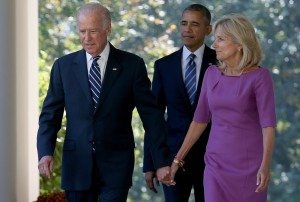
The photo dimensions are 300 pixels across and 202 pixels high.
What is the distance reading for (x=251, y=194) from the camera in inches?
213

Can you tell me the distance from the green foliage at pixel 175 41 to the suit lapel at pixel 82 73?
3.22 metres

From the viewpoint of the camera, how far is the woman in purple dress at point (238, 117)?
5375mm

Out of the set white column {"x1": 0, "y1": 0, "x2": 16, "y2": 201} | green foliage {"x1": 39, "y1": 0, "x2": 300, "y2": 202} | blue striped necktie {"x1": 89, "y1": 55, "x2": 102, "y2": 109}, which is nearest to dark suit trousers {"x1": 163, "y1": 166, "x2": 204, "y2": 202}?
blue striped necktie {"x1": 89, "y1": 55, "x2": 102, "y2": 109}

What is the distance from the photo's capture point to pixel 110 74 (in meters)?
5.66

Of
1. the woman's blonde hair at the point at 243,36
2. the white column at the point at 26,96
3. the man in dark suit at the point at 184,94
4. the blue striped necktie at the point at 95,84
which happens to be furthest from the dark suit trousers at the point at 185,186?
the white column at the point at 26,96

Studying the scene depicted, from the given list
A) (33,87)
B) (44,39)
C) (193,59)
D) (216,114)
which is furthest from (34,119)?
(216,114)

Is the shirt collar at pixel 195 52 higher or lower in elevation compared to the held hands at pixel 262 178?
higher

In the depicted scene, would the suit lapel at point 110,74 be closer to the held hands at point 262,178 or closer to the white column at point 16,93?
the held hands at point 262,178

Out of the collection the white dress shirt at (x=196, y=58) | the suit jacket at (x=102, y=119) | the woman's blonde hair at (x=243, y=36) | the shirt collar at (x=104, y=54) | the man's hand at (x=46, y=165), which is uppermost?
the woman's blonde hair at (x=243, y=36)

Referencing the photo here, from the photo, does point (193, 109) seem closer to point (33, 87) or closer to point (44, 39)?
point (33, 87)

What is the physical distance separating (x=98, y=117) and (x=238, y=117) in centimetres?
85

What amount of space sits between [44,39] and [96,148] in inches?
145

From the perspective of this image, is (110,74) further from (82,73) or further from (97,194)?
(97,194)

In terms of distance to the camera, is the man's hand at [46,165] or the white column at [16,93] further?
the white column at [16,93]
